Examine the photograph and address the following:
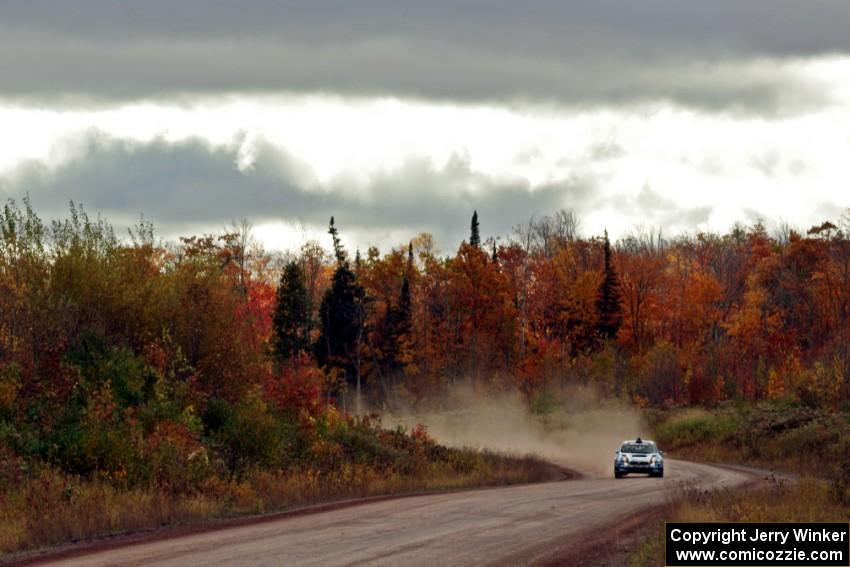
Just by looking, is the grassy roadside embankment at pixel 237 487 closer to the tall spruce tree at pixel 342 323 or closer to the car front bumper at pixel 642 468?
the car front bumper at pixel 642 468

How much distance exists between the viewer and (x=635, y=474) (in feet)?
155

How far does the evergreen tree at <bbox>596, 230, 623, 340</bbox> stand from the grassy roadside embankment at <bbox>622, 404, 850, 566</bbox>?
120 feet

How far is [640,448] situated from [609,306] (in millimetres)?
68515

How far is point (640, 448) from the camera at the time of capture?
148ft

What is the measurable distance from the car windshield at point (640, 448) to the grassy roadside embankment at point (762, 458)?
5.48 m

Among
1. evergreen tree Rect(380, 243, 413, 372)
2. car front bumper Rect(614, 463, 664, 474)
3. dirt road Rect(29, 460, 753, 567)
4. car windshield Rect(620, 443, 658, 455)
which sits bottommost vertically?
car front bumper Rect(614, 463, 664, 474)

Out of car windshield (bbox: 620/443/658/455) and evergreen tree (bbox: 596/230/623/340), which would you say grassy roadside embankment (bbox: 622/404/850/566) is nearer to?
car windshield (bbox: 620/443/658/455)

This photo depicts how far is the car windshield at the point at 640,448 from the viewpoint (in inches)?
1768

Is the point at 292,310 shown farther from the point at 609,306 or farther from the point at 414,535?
the point at 414,535

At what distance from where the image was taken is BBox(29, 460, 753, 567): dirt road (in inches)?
727

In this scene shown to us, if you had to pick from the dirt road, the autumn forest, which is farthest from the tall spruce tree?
the dirt road

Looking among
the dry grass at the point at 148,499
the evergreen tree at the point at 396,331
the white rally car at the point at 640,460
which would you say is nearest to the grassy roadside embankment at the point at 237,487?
the dry grass at the point at 148,499

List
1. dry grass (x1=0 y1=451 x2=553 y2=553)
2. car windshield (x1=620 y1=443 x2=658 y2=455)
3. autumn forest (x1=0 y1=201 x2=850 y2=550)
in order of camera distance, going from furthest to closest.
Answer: car windshield (x1=620 y1=443 x2=658 y2=455), autumn forest (x1=0 y1=201 x2=850 y2=550), dry grass (x1=0 y1=451 x2=553 y2=553)

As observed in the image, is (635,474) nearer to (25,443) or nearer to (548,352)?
(25,443)
